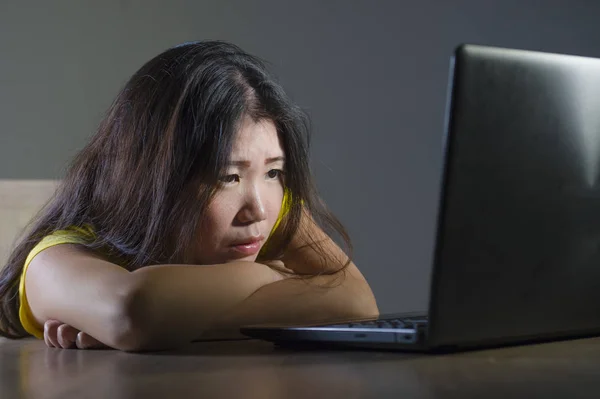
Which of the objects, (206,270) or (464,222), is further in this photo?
(206,270)

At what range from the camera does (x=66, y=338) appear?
910 mm

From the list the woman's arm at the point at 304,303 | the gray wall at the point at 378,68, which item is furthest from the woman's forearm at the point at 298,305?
the gray wall at the point at 378,68

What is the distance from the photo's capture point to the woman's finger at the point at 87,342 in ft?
2.91

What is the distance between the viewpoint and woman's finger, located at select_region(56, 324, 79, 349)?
2.98ft

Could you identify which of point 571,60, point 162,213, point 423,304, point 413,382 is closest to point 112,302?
point 162,213

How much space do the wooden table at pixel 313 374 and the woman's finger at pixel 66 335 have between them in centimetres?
9

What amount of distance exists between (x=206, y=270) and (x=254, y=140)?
0.72ft

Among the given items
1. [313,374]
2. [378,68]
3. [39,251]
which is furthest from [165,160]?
[378,68]

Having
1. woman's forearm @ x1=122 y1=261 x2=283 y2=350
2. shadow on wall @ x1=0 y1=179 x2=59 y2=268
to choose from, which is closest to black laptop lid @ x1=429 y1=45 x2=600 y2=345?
woman's forearm @ x1=122 y1=261 x2=283 y2=350

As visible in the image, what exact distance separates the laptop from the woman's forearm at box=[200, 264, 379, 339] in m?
0.32

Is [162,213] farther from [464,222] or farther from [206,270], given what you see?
[464,222]

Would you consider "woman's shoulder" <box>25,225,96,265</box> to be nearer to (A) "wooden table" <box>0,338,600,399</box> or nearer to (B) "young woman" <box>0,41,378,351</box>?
(B) "young woman" <box>0,41,378,351</box>

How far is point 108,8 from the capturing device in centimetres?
229

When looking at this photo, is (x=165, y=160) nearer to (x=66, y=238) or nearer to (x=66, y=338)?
(x=66, y=238)
